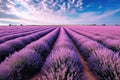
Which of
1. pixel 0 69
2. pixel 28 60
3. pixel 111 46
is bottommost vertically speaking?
pixel 111 46

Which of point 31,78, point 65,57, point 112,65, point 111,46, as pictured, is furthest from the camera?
point 111,46

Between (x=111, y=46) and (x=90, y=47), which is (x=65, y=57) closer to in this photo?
(x=90, y=47)

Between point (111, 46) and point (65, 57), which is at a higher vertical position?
point (65, 57)

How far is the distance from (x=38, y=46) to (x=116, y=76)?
12.0 feet

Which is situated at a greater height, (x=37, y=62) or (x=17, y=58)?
(x=17, y=58)

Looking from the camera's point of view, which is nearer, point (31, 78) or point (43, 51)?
point (31, 78)

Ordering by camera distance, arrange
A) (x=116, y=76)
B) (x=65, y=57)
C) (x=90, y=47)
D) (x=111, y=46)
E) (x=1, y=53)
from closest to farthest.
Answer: (x=116, y=76) → (x=65, y=57) → (x=1, y=53) → (x=90, y=47) → (x=111, y=46)

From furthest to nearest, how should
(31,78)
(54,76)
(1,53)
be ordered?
(1,53) → (31,78) → (54,76)

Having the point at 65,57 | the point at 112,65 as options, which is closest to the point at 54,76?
the point at 65,57

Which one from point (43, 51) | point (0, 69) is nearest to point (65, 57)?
point (0, 69)

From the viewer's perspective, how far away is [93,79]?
3811 millimetres

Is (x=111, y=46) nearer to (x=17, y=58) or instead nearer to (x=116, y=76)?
(x=116, y=76)

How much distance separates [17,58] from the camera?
149 inches

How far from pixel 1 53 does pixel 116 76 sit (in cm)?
425
